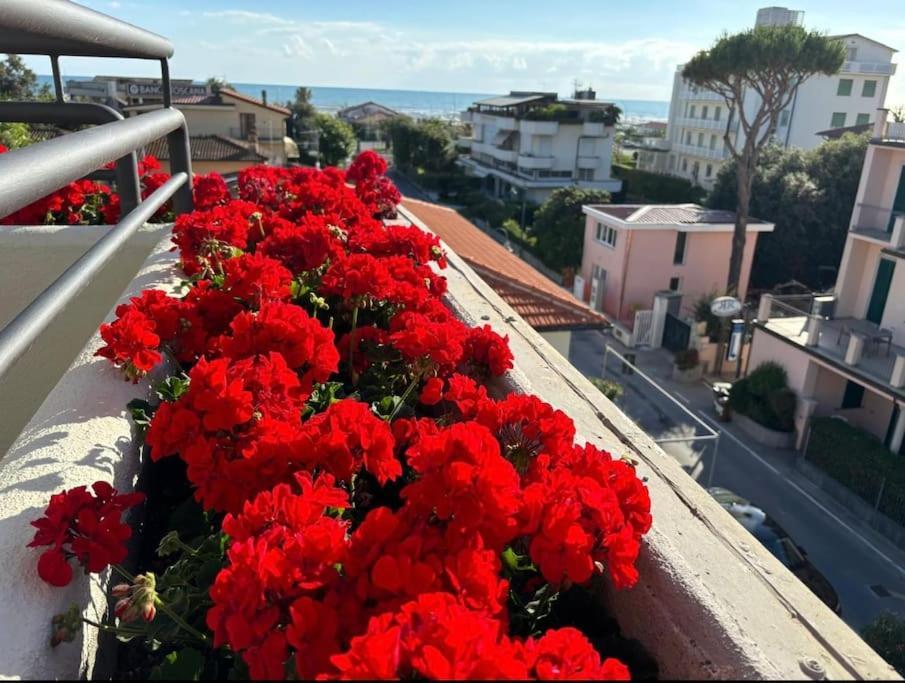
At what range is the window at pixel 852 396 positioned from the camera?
1512 cm

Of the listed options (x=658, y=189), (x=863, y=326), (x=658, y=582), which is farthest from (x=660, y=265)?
(x=658, y=582)

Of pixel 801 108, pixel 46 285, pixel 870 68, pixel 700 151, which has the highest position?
pixel 870 68

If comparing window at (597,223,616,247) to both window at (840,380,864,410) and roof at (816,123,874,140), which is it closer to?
window at (840,380,864,410)

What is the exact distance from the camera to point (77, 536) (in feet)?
4.27

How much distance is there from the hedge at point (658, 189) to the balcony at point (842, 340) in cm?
1894

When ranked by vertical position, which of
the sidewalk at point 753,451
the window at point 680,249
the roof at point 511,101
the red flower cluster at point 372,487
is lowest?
the sidewalk at point 753,451

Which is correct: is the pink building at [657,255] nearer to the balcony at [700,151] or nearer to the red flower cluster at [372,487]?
the red flower cluster at [372,487]

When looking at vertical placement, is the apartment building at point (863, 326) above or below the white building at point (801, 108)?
below

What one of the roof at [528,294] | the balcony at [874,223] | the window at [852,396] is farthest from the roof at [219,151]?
the window at [852,396]

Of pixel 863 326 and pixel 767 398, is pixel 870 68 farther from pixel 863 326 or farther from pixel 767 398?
pixel 767 398

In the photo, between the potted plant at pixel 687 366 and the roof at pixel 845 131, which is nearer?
the potted plant at pixel 687 366

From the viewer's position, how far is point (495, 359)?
2193 millimetres

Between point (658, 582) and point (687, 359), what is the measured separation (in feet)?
57.3

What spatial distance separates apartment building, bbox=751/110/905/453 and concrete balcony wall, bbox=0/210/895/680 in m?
13.6
